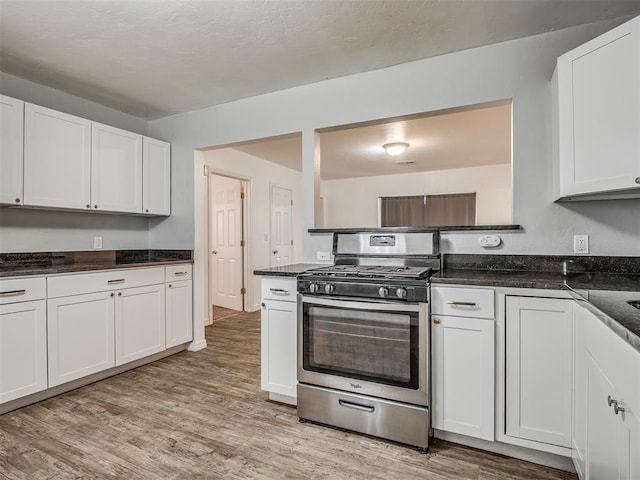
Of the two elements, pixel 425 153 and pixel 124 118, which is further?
pixel 425 153

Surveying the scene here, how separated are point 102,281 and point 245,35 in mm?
2104

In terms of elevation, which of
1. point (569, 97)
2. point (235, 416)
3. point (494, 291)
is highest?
point (569, 97)

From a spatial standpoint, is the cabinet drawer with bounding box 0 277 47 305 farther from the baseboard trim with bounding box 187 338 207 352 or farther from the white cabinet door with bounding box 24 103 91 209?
the baseboard trim with bounding box 187 338 207 352

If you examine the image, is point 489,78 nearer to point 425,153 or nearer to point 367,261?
point 367,261

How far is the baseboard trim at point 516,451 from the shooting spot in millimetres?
1726

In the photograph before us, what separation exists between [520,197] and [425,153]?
326 centimetres

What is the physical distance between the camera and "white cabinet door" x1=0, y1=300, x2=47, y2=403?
7.16 ft

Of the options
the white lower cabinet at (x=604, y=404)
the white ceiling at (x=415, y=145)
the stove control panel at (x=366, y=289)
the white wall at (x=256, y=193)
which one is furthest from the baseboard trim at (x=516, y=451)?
the white wall at (x=256, y=193)

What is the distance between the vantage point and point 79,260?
317 cm

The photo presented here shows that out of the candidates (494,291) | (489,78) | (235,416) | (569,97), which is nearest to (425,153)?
(489,78)

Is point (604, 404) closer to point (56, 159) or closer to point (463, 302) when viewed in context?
point (463, 302)

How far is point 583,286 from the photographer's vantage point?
1549 mm

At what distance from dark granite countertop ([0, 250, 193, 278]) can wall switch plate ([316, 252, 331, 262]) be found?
1484mm

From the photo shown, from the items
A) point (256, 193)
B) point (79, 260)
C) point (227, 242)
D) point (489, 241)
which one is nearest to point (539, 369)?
point (489, 241)
